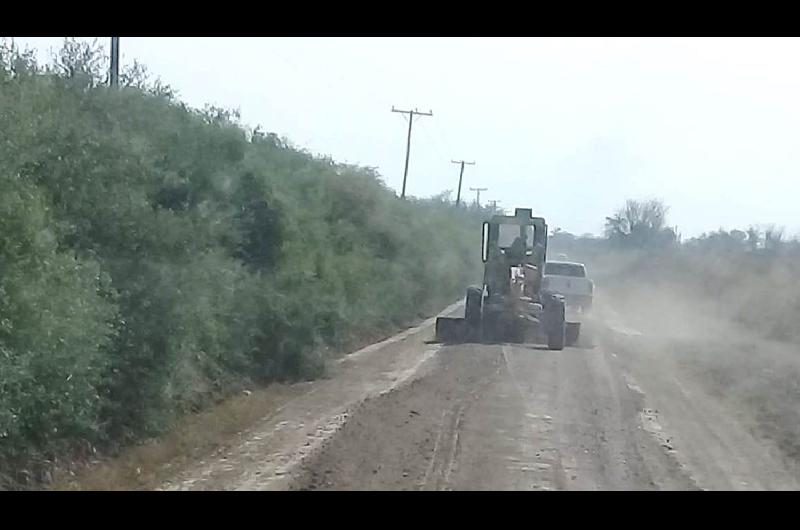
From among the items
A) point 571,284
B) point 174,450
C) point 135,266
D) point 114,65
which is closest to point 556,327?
point 114,65

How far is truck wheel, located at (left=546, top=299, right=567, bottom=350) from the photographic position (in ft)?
95.5

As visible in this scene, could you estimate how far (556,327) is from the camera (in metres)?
29.1

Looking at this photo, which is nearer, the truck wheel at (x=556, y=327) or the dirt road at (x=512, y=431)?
the dirt road at (x=512, y=431)

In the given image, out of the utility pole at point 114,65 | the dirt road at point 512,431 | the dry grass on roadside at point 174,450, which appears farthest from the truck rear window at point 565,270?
the dry grass on roadside at point 174,450

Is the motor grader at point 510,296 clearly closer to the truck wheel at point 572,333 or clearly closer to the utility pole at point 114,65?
the truck wheel at point 572,333

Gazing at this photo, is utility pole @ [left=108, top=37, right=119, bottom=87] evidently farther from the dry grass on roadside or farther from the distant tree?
the distant tree

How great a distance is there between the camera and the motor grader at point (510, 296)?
3048cm

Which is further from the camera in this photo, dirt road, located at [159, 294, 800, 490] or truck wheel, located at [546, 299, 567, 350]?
truck wheel, located at [546, 299, 567, 350]

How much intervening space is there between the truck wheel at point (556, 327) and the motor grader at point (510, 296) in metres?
0.65

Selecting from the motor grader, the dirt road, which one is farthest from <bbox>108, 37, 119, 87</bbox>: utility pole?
the motor grader

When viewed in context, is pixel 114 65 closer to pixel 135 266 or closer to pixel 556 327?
pixel 135 266

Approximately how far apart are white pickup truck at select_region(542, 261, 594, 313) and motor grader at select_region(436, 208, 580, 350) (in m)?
12.2

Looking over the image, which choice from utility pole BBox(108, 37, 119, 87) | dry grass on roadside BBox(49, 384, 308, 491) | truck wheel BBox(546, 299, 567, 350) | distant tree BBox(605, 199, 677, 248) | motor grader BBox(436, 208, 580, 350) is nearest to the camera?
dry grass on roadside BBox(49, 384, 308, 491)
